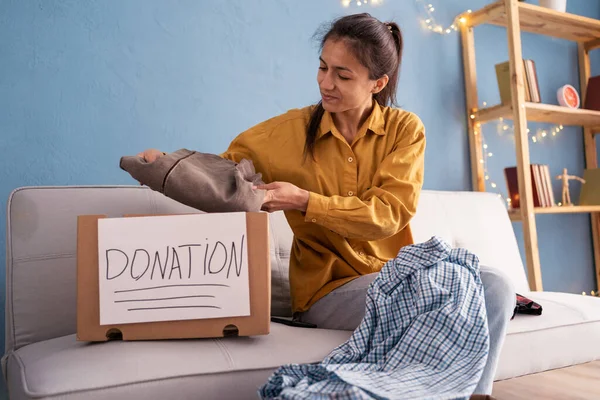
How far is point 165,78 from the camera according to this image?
199 centimetres

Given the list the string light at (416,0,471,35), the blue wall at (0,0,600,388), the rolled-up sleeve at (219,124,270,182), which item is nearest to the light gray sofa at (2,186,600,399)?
the rolled-up sleeve at (219,124,270,182)

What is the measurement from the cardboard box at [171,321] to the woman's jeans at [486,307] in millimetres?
239

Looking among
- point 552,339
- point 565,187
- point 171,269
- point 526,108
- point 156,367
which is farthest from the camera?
point 565,187

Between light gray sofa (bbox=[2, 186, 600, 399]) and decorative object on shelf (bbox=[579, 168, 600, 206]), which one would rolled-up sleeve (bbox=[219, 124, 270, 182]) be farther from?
decorative object on shelf (bbox=[579, 168, 600, 206])

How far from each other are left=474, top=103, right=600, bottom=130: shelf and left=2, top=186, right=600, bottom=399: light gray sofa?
703mm

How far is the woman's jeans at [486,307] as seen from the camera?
1123 millimetres

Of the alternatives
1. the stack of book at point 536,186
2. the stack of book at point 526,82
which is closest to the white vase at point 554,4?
the stack of book at point 526,82

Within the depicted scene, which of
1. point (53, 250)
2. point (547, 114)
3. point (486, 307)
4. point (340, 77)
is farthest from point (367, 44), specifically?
point (547, 114)

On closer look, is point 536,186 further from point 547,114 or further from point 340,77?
point 340,77

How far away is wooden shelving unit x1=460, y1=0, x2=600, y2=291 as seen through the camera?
2.48 metres

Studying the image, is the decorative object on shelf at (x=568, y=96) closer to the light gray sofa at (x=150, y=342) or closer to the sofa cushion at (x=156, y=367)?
the light gray sofa at (x=150, y=342)

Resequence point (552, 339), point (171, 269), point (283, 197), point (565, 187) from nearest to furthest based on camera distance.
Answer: point (171, 269), point (283, 197), point (552, 339), point (565, 187)

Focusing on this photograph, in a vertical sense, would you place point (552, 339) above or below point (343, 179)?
below

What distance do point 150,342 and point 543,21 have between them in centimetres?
244
